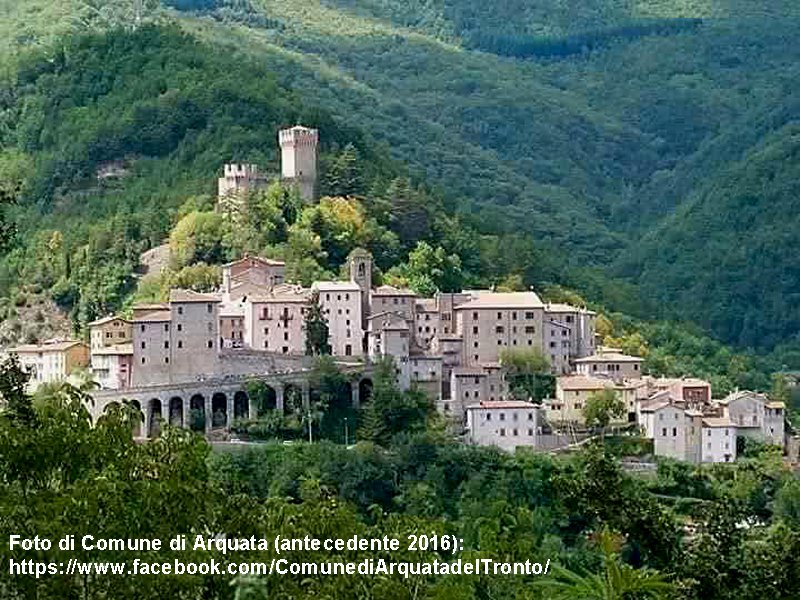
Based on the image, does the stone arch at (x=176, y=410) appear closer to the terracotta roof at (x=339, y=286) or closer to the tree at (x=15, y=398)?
the terracotta roof at (x=339, y=286)

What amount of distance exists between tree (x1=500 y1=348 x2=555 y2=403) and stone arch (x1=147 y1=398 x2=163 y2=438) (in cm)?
1086

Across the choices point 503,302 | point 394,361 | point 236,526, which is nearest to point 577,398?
point 503,302

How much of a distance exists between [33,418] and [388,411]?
147 feet

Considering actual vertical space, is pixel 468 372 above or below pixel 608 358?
below

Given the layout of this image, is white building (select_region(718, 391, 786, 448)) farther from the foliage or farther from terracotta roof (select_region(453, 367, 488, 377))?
the foliage

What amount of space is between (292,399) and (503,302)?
27.8 feet

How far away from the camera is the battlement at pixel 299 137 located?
109 m

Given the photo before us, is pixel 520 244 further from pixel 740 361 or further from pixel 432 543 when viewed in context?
pixel 432 543

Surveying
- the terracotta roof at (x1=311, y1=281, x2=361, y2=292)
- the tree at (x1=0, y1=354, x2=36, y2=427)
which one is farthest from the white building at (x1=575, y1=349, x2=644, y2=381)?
the tree at (x1=0, y1=354, x2=36, y2=427)

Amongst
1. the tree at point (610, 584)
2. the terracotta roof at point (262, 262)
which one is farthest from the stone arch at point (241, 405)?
the tree at point (610, 584)

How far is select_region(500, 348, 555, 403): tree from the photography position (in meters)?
86.3

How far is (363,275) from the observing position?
88.4m

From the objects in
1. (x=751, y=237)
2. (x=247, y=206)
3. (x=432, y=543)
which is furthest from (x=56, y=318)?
(x=751, y=237)

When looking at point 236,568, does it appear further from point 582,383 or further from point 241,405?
point 582,383
